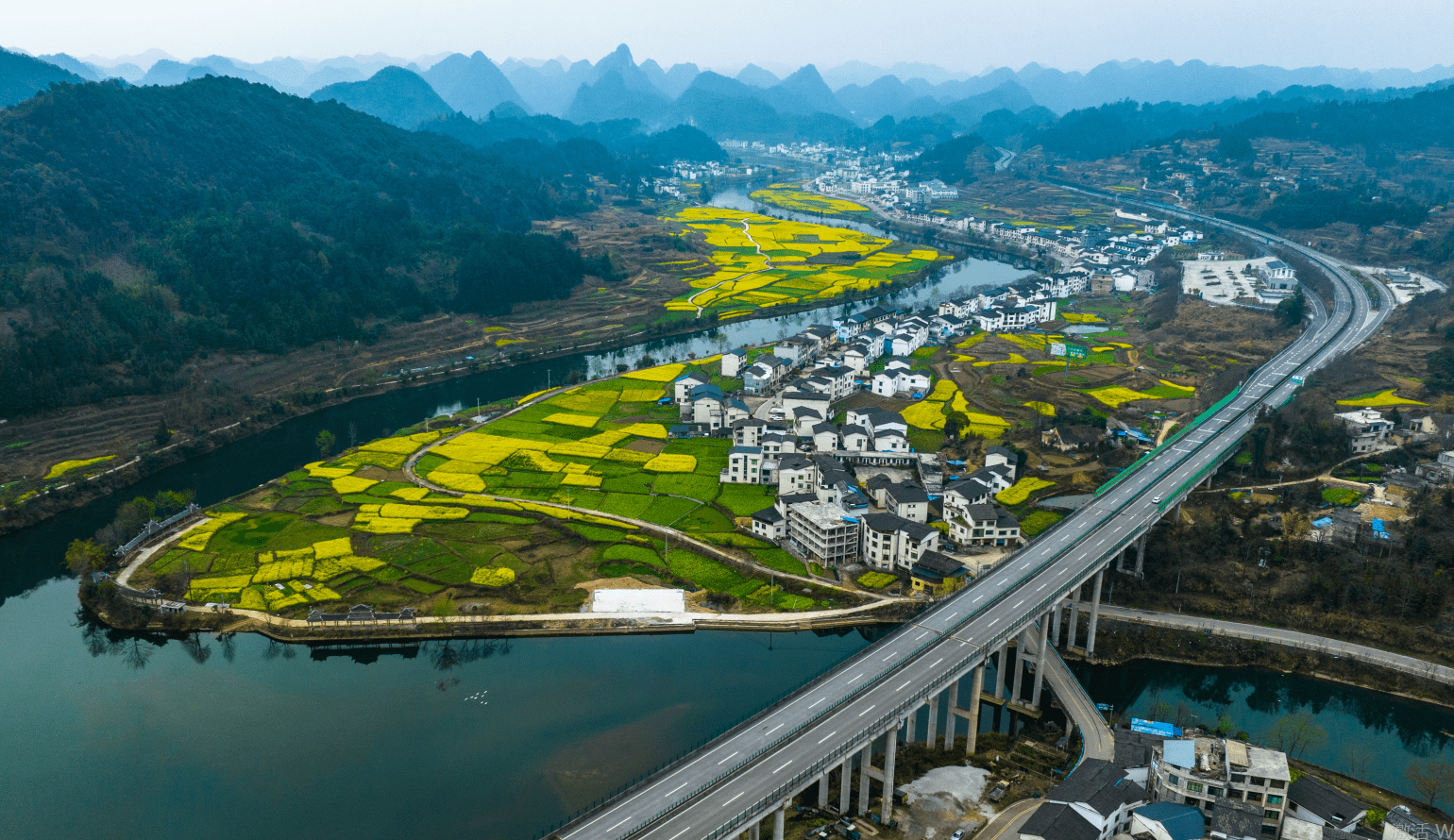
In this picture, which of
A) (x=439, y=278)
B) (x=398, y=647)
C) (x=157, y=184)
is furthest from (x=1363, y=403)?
(x=157, y=184)

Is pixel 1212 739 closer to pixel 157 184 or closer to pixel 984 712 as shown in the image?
pixel 984 712

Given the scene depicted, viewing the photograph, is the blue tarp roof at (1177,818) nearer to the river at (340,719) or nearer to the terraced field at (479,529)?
the river at (340,719)

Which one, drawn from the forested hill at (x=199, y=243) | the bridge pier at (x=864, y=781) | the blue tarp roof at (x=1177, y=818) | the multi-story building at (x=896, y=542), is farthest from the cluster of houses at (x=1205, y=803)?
the forested hill at (x=199, y=243)

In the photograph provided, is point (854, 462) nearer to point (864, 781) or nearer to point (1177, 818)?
point (864, 781)

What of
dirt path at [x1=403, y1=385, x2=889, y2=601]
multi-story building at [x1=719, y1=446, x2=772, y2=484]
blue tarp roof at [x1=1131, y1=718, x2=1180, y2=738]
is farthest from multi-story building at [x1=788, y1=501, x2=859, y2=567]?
blue tarp roof at [x1=1131, y1=718, x2=1180, y2=738]

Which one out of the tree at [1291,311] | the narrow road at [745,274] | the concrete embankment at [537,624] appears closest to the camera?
the concrete embankment at [537,624]

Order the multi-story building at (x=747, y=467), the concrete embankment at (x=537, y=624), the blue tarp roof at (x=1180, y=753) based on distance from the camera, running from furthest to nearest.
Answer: the multi-story building at (x=747, y=467) < the concrete embankment at (x=537, y=624) < the blue tarp roof at (x=1180, y=753)

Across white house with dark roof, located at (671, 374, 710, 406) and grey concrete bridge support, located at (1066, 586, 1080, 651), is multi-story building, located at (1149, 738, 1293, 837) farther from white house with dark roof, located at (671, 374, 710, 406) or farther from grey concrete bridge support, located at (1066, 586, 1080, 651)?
white house with dark roof, located at (671, 374, 710, 406)
